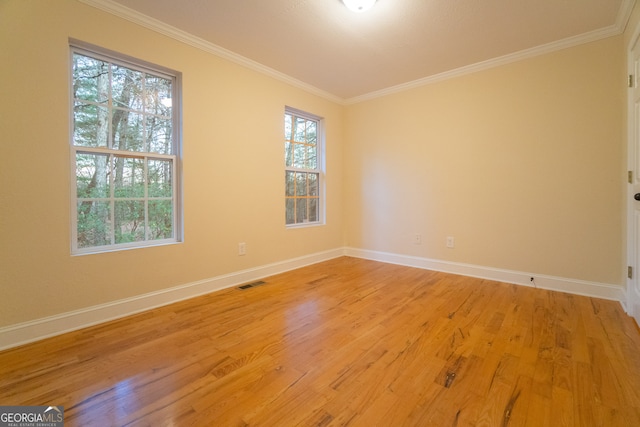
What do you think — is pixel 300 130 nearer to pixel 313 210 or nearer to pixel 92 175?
pixel 313 210

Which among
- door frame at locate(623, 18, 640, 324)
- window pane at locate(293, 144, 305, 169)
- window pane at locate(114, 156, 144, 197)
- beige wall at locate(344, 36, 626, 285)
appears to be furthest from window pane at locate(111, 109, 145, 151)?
door frame at locate(623, 18, 640, 324)

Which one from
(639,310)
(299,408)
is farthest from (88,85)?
(639,310)

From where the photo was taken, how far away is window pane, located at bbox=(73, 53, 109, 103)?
2105mm

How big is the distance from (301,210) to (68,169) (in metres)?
2.50

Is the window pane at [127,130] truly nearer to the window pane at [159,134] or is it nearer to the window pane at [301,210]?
the window pane at [159,134]

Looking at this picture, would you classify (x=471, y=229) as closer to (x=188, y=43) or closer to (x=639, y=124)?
(x=639, y=124)

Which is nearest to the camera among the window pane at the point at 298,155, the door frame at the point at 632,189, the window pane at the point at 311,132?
the door frame at the point at 632,189

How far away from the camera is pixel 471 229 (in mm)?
3309

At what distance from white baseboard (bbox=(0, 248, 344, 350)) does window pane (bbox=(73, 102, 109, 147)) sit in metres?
1.25

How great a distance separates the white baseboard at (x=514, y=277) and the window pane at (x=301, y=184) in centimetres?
134

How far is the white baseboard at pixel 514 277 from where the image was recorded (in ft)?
8.46

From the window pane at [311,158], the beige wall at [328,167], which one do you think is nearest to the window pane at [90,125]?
the beige wall at [328,167]

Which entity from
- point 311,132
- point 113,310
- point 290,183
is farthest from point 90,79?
point 311,132

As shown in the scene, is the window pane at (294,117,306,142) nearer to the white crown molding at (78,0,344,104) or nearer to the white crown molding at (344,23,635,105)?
the white crown molding at (78,0,344,104)
